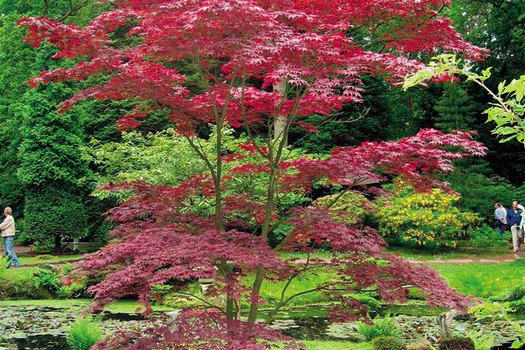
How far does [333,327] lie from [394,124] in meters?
16.4

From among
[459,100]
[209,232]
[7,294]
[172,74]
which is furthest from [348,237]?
[459,100]

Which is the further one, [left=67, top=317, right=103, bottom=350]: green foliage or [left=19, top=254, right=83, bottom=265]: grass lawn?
[left=19, top=254, right=83, bottom=265]: grass lawn

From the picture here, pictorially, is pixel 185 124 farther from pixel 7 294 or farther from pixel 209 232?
pixel 7 294

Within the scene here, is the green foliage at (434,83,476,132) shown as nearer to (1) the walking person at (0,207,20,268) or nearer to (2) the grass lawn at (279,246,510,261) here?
(2) the grass lawn at (279,246,510,261)

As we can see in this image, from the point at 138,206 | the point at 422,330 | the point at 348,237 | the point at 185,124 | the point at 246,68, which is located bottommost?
the point at 422,330

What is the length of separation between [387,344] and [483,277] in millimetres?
5325

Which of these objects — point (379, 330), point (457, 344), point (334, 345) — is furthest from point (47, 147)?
point (457, 344)

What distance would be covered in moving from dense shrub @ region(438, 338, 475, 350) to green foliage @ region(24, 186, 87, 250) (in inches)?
527

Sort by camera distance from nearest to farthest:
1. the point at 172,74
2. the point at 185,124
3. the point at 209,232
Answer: the point at 209,232, the point at 172,74, the point at 185,124

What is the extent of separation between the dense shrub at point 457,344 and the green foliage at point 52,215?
1339 cm

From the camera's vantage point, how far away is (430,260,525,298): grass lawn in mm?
11867

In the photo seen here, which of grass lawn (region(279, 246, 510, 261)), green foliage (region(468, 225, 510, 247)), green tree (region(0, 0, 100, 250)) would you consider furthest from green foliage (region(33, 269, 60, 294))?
green foliage (region(468, 225, 510, 247))

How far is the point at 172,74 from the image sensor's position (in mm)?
5520

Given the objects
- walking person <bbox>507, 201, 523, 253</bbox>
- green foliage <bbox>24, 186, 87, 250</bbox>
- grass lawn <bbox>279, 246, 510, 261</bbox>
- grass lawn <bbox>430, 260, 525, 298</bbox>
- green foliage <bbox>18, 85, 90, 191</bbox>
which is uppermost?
green foliage <bbox>18, 85, 90, 191</bbox>
